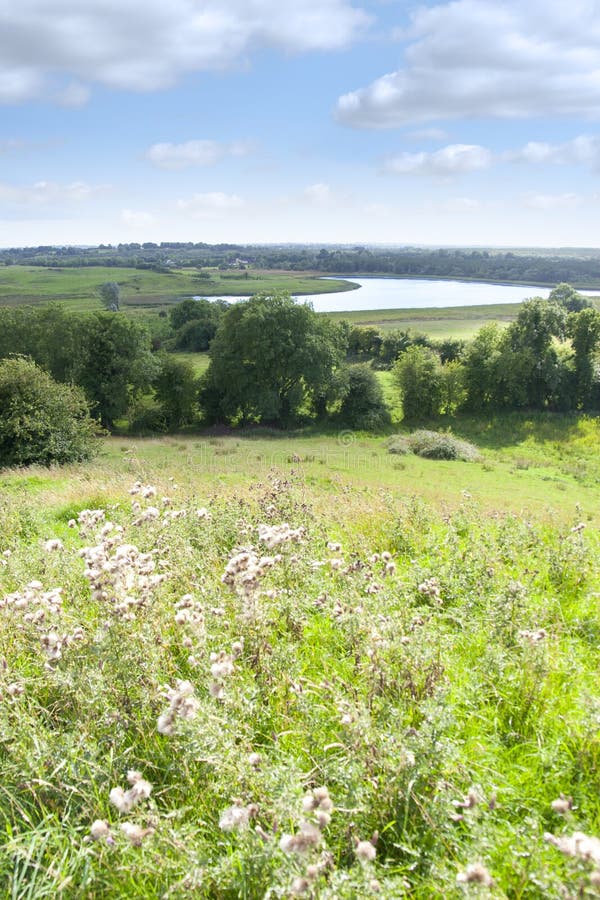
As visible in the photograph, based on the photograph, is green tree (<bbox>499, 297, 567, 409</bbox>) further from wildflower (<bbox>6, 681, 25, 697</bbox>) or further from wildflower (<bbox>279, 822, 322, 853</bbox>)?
wildflower (<bbox>279, 822, 322, 853</bbox>)

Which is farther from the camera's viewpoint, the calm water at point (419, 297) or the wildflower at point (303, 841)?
the calm water at point (419, 297)

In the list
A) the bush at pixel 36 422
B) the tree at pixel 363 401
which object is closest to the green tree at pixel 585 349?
the tree at pixel 363 401

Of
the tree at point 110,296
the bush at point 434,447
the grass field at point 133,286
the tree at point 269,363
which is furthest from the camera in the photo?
the grass field at point 133,286

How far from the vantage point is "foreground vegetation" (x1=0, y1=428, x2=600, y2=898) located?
267cm

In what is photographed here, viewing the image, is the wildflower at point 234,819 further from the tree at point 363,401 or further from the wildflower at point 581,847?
the tree at point 363,401

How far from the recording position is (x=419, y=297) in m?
165

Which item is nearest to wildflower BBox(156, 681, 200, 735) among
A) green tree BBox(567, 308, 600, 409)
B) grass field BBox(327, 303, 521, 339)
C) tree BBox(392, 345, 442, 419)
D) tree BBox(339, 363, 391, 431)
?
tree BBox(339, 363, 391, 431)

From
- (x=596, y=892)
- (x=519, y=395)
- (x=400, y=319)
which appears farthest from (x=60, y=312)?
(x=400, y=319)

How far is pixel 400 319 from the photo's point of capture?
107 meters

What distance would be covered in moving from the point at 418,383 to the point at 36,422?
32443 mm

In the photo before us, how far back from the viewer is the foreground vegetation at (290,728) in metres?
2.67

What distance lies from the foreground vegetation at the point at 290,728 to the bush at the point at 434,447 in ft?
105

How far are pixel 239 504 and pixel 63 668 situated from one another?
461cm

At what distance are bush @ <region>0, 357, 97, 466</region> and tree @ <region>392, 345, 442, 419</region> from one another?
2923 cm
